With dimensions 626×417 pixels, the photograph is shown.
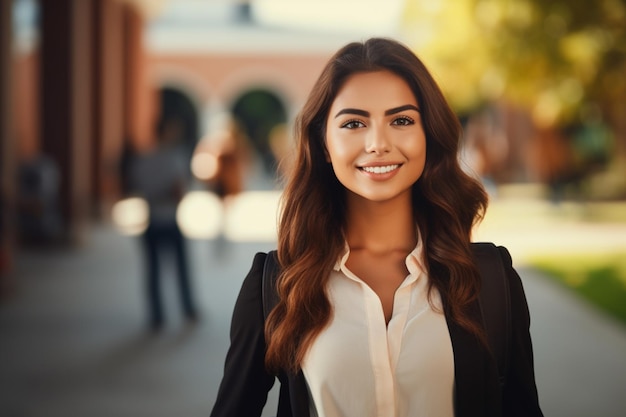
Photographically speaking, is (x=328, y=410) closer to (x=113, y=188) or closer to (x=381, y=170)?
(x=381, y=170)

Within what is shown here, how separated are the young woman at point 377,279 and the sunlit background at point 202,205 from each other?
240 mm

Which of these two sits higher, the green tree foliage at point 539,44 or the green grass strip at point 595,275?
the green tree foliage at point 539,44

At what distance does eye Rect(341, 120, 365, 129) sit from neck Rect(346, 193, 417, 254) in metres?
0.21

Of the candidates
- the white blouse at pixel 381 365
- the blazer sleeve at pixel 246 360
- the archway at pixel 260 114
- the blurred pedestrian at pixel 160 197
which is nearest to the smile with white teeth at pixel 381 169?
the white blouse at pixel 381 365

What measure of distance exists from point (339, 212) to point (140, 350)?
219 inches

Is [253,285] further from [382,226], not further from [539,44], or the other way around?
[539,44]

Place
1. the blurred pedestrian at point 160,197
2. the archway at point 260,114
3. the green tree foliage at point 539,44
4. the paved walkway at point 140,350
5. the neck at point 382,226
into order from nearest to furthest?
the neck at point 382,226 → the paved walkway at point 140,350 → the blurred pedestrian at point 160,197 → the green tree foliage at point 539,44 → the archway at point 260,114

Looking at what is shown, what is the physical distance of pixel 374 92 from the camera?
213 centimetres

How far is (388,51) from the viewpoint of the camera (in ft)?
7.07

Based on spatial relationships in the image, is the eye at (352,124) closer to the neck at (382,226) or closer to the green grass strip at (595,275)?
the neck at (382,226)

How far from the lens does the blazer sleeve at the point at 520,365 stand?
2.09 m

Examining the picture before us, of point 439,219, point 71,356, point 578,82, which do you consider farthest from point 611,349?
point 578,82

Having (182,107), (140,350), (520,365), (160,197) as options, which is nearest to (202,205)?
(182,107)

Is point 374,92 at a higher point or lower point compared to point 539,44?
lower
